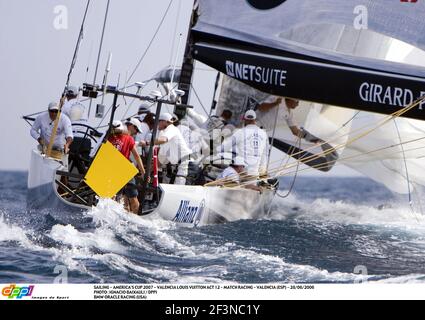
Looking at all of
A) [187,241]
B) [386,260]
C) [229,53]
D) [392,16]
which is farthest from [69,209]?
[392,16]

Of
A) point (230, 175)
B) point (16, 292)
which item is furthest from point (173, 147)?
point (16, 292)

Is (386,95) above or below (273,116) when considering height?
above

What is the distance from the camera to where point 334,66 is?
7949 millimetres

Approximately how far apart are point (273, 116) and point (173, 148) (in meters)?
2.00

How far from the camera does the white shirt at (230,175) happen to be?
9.45 meters

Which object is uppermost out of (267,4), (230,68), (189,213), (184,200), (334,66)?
(267,4)

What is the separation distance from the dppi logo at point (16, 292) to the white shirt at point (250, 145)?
4332 millimetres

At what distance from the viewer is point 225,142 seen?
9.73 m

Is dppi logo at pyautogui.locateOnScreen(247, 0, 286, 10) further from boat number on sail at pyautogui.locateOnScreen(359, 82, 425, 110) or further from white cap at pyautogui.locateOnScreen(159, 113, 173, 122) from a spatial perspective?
boat number on sail at pyautogui.locateOnScreen(359, 82, 425, 110)

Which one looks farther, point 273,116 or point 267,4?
point 273,116

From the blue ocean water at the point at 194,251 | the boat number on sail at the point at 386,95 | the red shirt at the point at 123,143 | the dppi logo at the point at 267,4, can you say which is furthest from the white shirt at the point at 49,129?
the boat number on sail at the point at 386,95

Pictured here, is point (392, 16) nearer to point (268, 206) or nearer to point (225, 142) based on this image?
point (225, 142)

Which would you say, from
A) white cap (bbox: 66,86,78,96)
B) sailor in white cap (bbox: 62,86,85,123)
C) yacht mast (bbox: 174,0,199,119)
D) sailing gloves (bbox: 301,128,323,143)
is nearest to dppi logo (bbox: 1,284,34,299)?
sailor in white cap (bbox: 62,86,85,123)

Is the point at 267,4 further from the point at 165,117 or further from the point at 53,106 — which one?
the point at 53,106
